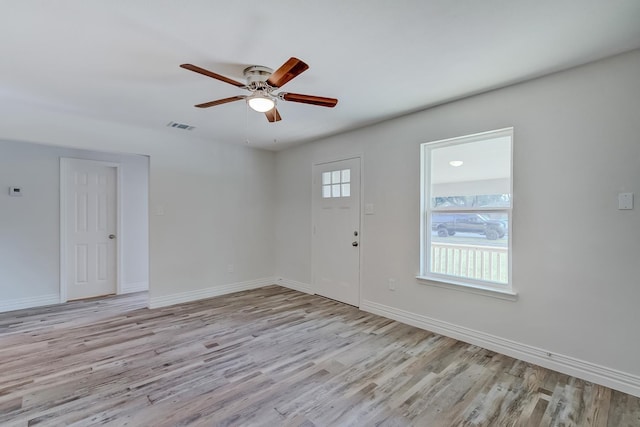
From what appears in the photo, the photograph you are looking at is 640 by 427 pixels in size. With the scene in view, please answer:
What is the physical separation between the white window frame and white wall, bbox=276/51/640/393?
6 cm

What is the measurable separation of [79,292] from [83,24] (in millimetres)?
4172

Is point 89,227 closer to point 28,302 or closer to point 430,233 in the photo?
point 28,302

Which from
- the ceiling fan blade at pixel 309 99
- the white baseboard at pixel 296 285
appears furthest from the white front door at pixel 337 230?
the ceiling fan blade at pixel 309 99

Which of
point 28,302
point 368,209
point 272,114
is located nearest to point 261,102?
point 272,114

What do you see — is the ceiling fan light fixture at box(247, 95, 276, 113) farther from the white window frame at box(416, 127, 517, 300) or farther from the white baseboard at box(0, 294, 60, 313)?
the white baseboard at box(0, 294, 60, 313)

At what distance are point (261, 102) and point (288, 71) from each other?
51 cm

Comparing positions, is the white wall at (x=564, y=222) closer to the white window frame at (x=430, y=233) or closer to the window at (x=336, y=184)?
the white window frame at (x=430, y=233)

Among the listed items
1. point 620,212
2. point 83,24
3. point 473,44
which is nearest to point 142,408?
point 83,24

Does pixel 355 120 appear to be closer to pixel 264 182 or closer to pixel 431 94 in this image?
pixel 431 94

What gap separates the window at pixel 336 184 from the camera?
4199mm

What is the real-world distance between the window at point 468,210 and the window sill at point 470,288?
0.01m

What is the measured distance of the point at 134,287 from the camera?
16.2ft

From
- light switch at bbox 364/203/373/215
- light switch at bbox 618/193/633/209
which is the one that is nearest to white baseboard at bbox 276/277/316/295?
light switch at bbox 364/203/373/215

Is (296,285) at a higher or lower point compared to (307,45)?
lower
